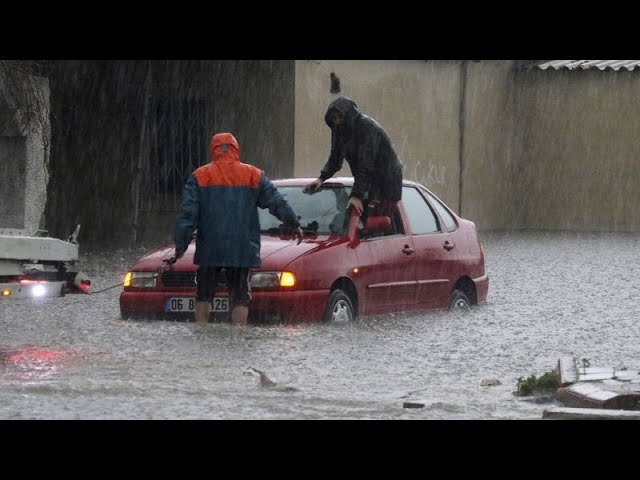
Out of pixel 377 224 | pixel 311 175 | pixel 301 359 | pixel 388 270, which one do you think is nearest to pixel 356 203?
pixel 377 224

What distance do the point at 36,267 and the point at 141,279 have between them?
2004mm

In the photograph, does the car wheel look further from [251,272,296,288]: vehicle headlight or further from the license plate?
the license plate

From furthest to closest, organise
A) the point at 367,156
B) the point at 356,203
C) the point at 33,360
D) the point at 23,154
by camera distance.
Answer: the point at 23,154 < the point at 367,156 < the point at 356,203 < the point at 33,360

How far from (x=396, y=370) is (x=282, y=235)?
100 inches

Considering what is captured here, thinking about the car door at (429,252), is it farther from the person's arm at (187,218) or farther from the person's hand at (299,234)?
the person's arm at (187,218)

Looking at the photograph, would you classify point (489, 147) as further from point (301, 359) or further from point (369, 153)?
point (301, 359)

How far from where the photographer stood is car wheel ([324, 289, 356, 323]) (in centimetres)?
1130

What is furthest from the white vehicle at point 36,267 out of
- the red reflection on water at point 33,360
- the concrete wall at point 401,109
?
the concrete wall at point 401,109

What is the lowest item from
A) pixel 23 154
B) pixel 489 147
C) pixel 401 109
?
pixel 23 154

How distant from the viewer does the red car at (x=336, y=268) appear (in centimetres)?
1118

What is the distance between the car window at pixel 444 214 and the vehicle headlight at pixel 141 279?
3244mm

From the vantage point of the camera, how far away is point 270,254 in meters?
11.4
